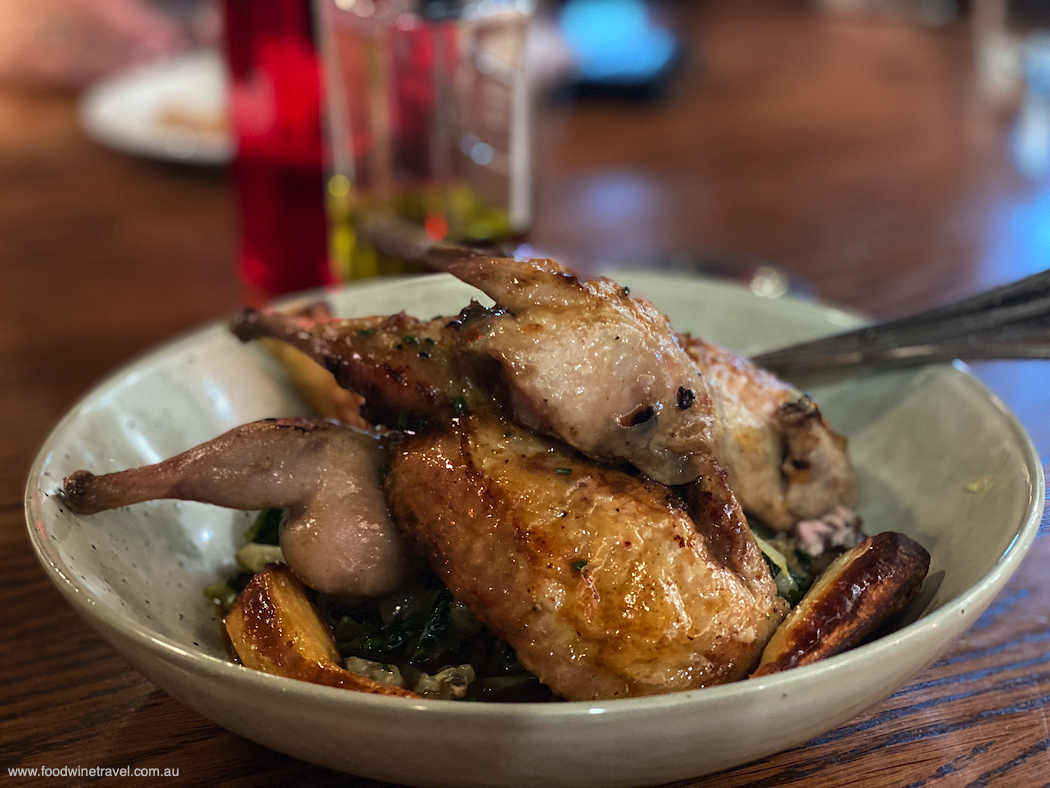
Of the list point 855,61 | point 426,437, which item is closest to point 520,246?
point 426,437

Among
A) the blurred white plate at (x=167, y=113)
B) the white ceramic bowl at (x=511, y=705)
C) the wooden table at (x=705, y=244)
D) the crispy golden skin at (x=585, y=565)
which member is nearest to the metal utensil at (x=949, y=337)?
the white ceramic bowl at (x=511, y=705)

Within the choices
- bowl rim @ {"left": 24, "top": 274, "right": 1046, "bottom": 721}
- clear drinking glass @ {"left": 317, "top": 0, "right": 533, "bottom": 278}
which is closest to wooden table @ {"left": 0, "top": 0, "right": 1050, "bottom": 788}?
bowl rim @ {"left": 24, "top": 274, "right": 1046, "bottom": 721}

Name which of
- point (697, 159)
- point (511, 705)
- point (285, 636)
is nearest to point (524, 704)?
point (511, 705)

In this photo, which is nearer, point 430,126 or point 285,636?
point 285,636

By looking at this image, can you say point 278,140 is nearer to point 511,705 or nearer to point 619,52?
point 511,705

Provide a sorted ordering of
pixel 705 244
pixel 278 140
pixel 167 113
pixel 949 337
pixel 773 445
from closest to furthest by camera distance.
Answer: pixel 773 445, pixel 949 337, pixel 278 140, pixel 705 244, pixel 167 113

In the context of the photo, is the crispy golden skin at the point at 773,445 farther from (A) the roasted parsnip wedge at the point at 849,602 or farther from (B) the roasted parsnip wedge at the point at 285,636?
(B) the roasted parsnip wedge at the point at 285,636

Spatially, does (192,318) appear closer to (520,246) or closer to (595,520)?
(520,246)
